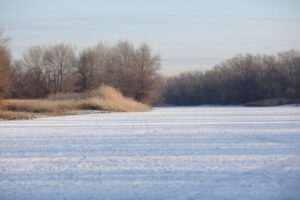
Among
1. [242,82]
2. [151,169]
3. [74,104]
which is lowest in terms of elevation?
[151,169]

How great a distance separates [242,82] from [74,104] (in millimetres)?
61030

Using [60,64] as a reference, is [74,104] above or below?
below

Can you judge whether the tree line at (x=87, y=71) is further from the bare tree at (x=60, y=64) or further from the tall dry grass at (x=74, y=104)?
the tall dry grass at (x=74, y=104)

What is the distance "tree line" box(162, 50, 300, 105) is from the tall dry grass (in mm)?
46087

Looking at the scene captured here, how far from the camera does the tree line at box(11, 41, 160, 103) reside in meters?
69.9

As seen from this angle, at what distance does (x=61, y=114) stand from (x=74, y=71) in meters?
39.9

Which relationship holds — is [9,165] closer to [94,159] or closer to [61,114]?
[94,159]

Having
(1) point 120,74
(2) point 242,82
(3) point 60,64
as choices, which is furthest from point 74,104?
(2) point 242,82

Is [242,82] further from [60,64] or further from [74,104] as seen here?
[74,104]

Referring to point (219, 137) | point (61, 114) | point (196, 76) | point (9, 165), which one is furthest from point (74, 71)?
point (9, 165)

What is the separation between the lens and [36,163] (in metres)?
10.6

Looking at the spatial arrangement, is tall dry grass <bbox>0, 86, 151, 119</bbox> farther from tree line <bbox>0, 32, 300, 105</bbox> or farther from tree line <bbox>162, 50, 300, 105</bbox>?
tree line <bbox>162, 50, 300, 105</bbox>

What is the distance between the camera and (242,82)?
99.6 meters

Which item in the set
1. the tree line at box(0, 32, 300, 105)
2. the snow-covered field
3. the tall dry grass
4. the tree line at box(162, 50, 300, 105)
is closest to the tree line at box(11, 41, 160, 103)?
the tree line at box(0, 32, 300, 105)
